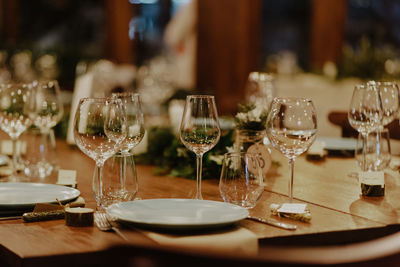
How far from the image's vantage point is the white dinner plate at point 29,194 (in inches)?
53.8

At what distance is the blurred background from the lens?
5086 millimetres

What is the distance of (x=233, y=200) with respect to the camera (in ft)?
4.63

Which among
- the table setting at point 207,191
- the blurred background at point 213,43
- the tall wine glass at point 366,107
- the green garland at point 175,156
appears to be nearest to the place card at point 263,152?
the table setting at point 207,191

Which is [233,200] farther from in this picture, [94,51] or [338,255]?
[94,51]

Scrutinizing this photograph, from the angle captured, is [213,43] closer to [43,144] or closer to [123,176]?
[43,144]

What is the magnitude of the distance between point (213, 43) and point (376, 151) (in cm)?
420

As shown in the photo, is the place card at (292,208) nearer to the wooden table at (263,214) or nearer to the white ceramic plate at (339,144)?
the wooden table at (263,214)

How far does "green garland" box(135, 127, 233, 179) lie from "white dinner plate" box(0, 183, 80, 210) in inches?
17.9

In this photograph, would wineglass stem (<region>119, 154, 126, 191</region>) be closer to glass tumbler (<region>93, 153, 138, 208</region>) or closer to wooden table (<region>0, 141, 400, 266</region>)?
glass tumbler (<region>93, 153, 138, 208</region>)

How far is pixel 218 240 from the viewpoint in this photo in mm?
1130

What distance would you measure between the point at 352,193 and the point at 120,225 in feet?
2.22

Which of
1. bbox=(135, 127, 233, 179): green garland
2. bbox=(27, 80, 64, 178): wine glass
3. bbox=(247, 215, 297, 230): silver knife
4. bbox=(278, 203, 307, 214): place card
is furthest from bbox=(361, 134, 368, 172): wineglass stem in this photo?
bbox=(27, 80, 64, 178): wine glass

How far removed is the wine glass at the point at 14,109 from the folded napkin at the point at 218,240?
2.84 ft

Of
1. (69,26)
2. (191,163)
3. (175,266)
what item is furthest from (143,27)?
(175,266)
